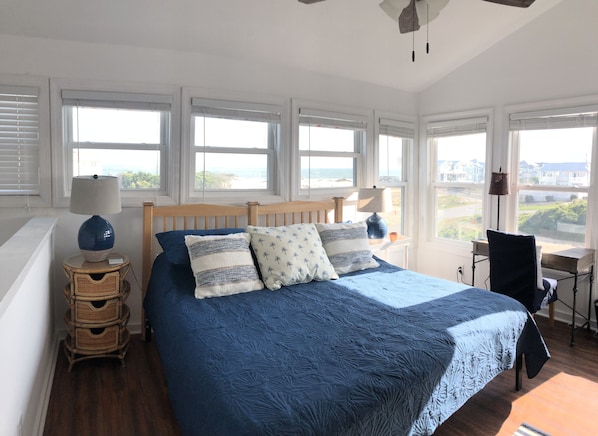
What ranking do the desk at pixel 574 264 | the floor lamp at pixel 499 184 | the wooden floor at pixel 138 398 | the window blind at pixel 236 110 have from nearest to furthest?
the wooden floor at pixel 138 398 < the desk at pixel 574 264 < the window blind at pixel 236 110 < the floor lamp at pixel 499 184

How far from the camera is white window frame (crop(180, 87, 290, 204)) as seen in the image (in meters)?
3.48

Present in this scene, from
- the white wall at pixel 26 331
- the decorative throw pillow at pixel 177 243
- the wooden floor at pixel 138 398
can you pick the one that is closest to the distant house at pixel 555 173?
the wooden floor at pixel 138 398

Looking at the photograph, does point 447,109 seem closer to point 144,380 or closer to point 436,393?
point 436,393

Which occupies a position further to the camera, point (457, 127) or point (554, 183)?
point (457, 127)

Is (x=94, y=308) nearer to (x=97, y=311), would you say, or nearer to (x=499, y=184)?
(x=97, y=311)

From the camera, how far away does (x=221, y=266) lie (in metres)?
2.75

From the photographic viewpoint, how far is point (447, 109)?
468 cm

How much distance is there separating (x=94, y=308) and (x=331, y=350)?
5.73ft

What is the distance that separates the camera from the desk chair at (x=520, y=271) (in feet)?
10.5

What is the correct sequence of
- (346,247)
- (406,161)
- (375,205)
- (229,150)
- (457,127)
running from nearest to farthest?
(346,247), (229,150), (375,205), (457,127), (406,161)

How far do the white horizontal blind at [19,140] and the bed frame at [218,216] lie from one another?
82 cm

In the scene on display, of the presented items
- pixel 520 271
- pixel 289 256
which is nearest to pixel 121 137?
pixel 289 256

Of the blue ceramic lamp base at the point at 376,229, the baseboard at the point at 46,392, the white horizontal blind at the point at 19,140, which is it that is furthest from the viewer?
the blue ceramic lamp base at the point at 376,229

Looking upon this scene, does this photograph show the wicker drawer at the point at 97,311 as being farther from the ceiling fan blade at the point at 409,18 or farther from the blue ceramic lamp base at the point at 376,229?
the ceiling fan blade at the point at 409,18
